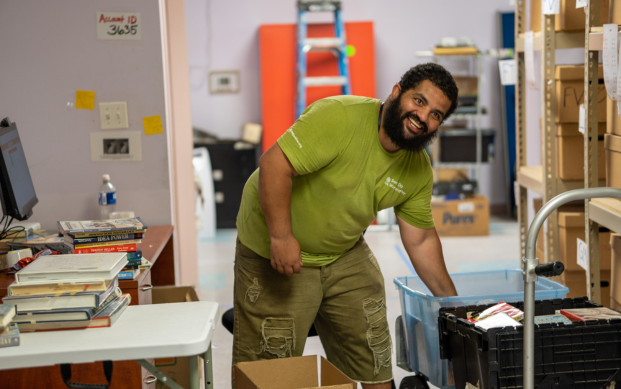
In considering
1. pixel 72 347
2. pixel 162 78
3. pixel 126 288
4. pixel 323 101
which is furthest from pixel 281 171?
pixel 162 78

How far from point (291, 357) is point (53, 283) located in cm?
73

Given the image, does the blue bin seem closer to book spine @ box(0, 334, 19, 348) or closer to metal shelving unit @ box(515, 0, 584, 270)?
metal shelving unit @ box(515, 0, 584, 270)

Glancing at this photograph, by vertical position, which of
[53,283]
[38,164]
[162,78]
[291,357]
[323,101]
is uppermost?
[162,78]

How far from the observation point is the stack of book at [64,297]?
1370 millimetres

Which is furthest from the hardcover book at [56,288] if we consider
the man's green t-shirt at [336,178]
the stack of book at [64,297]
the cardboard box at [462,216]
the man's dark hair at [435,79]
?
the cardboard box at [462,216]

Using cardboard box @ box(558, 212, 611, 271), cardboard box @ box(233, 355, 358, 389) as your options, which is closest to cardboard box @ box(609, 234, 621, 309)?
cardboard box @ box(558, 212, 611, 271)

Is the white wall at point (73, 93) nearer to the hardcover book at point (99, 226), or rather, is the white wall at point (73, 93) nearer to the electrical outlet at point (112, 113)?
the electrical outlet at point (112, 113)

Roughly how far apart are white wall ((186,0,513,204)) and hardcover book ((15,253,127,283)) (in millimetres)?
5295

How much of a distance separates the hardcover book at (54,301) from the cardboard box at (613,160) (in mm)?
1639

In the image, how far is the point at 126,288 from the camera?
1.81 m

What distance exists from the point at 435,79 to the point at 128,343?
3.56 ft

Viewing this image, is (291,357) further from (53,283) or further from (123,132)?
(123,132)

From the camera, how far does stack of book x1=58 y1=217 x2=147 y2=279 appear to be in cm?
191

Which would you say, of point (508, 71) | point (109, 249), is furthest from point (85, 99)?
point (508, 71)
